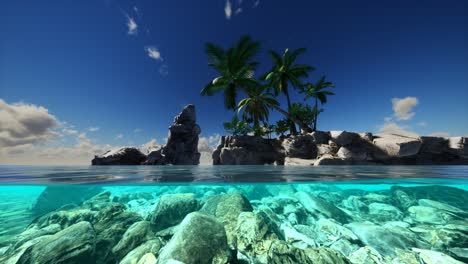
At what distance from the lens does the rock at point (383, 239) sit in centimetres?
326

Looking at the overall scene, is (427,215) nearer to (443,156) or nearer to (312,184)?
(312,184)

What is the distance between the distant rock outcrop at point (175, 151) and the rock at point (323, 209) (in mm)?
26236

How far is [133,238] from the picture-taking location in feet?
11.4

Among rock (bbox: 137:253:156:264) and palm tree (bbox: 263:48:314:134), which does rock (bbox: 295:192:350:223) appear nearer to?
rock (bbox: 137:253:156:264)

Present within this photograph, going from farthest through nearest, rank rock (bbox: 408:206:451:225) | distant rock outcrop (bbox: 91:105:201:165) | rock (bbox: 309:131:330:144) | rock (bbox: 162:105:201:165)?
rock (bbox: 162:105:201:165)
distant rock outcrop (bbox: 91:105:201:165)
rock (bbox: 309:131:330:144)
rock (bbox: 408:206:451:225)

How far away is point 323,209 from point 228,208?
2567 mm

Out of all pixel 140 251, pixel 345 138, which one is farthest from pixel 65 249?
pixel 345 138

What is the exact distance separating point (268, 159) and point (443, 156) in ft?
49.2

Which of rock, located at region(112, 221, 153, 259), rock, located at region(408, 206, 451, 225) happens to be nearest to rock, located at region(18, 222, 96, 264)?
rock, located at region(112, 221, 153, 259)

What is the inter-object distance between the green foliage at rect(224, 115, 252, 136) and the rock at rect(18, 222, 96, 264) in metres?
30.8

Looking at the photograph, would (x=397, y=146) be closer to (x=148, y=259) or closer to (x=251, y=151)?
(x=251, y=151)

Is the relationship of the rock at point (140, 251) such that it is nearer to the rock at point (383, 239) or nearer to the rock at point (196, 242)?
the rock at point (196, 242)

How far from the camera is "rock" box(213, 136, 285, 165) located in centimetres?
2342

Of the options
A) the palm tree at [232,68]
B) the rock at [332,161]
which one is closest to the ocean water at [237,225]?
the rock at [332,161]
